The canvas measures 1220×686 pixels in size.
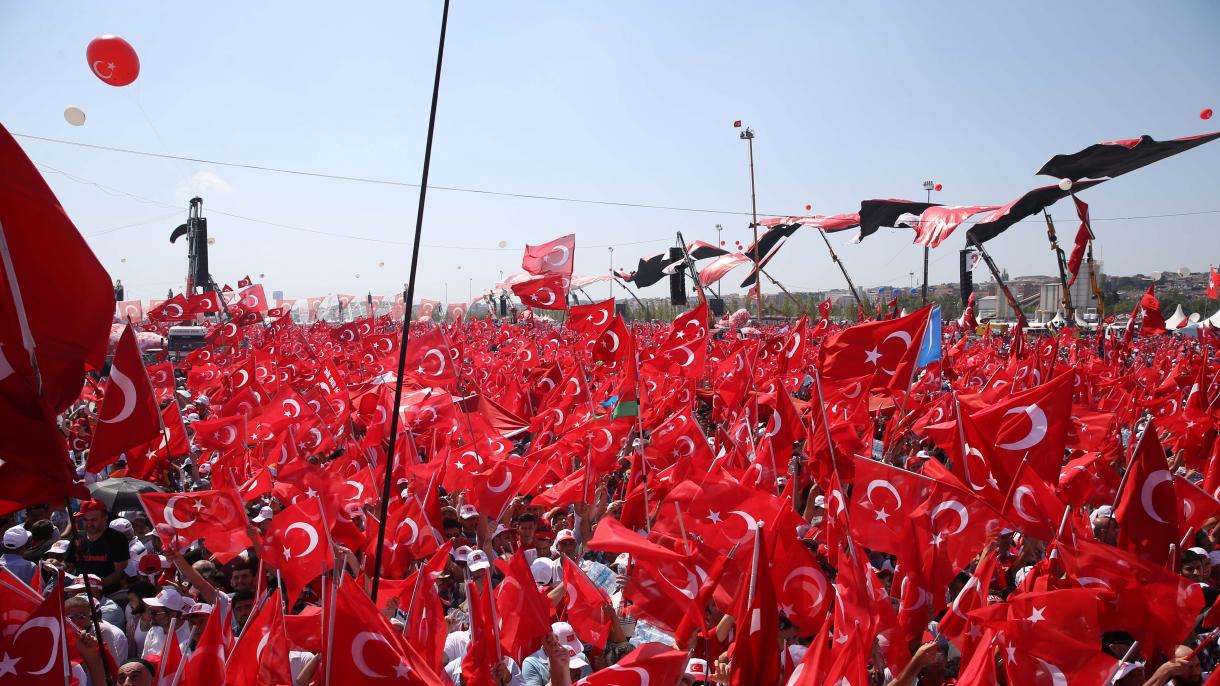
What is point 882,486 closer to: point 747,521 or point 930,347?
point 747,521

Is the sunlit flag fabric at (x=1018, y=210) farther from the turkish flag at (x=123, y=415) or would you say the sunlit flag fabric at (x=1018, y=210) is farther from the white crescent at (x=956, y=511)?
the turkish flag at (x=123, y=415)

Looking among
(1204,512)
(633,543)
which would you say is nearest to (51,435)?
(633,543)

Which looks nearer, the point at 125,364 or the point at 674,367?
the point at 125,364

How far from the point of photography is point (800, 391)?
1617 centimetres

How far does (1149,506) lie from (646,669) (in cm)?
344

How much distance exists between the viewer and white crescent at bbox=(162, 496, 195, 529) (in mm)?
5645

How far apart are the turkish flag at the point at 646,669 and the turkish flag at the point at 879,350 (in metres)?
4.89

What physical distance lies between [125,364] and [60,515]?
416 centimetres

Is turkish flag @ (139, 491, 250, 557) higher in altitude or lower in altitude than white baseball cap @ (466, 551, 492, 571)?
higher

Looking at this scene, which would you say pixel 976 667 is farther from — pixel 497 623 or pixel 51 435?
pixel 51 435

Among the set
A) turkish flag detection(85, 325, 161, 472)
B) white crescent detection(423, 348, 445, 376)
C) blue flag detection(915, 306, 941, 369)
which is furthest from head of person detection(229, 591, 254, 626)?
blue flag detection(915, 306, 941, 369)

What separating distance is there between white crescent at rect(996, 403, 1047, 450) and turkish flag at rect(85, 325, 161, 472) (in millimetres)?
5932

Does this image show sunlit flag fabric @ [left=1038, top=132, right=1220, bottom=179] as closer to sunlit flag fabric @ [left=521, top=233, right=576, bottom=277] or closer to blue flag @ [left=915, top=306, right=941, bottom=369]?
blue flag @ [left=915, top=306, right=941, bottom=369]

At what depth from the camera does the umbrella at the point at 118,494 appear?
23.9 ft
